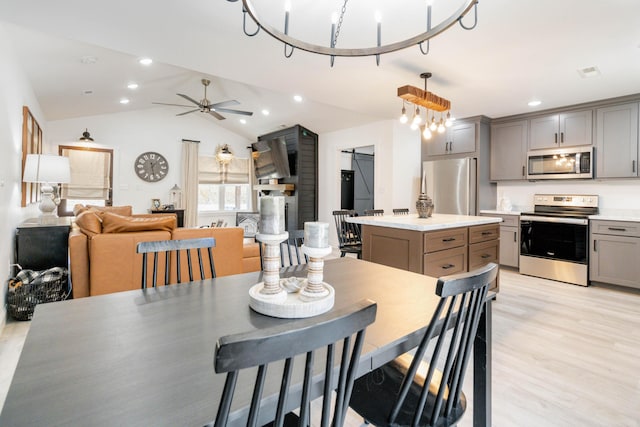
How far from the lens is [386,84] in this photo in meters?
3.77

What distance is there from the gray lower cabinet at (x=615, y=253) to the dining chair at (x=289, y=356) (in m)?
4.62

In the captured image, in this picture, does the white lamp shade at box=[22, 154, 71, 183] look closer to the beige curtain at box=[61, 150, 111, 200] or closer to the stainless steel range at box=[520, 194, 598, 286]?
the beige curtain at box=[61, 150, 111, 200]

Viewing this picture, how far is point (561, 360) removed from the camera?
2.26 meters

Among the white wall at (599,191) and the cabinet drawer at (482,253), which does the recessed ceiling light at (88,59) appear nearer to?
the cabinet drawer at (482,253)

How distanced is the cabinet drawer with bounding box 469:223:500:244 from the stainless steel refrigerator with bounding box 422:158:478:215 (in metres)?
1.51

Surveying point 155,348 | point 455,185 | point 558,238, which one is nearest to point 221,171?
point 455,185

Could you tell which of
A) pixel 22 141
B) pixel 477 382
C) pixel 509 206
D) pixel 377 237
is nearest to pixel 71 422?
pixel 477 382

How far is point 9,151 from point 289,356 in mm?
3793

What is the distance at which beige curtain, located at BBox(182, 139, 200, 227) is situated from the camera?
7738 millimetres

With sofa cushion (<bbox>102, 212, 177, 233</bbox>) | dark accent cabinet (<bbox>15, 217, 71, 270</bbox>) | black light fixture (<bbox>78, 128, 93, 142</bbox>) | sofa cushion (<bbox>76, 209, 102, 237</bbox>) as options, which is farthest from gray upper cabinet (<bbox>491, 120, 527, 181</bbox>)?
black light fixture (<bbox>78, 128, 93, 142</bbox>)

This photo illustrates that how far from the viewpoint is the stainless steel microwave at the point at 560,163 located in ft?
13.8

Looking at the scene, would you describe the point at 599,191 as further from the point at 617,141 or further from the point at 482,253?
the point at 482,253

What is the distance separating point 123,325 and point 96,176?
7.07m

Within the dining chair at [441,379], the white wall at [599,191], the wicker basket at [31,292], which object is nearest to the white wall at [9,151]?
the wicker basket at [31,292]
